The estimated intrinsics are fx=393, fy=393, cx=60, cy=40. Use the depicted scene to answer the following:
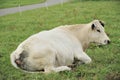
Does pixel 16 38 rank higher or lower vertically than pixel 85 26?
lower

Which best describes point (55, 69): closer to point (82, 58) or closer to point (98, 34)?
point (82, 58)

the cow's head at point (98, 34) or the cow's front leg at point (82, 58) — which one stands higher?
the cow's head at point (98, 34)

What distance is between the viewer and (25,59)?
28.6 ft

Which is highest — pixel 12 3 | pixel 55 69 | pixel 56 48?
pixel 56 48

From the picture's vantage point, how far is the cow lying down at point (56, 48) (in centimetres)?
873

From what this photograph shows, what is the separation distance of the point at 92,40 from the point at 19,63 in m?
2.45

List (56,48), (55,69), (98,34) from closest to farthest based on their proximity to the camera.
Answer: (55,69) < (56,48) < (98,34)

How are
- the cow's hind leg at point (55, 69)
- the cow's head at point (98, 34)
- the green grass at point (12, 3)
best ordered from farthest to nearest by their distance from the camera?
the green grass at point (12, 3)
the cow's head at point (98, 34)
the cow's hind leg at point (55, 69)

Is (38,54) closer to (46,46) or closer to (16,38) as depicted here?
Answer: (46,46)

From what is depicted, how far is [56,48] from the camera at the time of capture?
912 cm

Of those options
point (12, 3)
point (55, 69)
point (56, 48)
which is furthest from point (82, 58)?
point (12, 3)

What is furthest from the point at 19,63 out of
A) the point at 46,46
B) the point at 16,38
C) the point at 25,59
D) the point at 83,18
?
the point at 83,18

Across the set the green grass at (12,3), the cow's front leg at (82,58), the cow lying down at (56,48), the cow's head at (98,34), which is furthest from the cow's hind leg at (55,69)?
the green grass at (12,3)

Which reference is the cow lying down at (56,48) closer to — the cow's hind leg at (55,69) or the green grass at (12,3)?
the cow's hind leg at (55,69)
